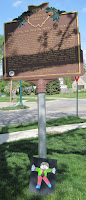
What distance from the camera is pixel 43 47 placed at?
4.60 metres

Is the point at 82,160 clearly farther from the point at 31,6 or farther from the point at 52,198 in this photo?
the point at 31,6

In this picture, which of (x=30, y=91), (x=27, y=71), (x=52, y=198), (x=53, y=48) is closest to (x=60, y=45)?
(x=53, y=48)

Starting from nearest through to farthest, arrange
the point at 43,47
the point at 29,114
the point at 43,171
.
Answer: the point at 43,171 < the point at 43,47 < the point at 29,114

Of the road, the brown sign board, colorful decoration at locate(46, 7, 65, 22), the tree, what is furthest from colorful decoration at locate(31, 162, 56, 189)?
the tree

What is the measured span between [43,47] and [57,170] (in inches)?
103

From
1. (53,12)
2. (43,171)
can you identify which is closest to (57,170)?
(43,171)

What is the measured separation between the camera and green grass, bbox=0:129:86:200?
4.02 metres

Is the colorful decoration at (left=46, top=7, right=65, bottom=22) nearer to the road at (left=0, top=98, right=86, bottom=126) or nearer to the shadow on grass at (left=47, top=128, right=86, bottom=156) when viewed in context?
the shadow on grass at (left=47, top=128, right=86, bottom=156)

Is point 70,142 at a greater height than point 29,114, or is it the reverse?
point 70,142

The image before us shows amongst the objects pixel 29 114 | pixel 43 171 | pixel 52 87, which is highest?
pixel 52 87

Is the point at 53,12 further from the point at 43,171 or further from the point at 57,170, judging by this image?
the point at 57,170

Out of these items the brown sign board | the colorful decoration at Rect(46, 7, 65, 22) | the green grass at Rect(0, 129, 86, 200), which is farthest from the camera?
the brown sign board

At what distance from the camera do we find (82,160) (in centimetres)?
→ 580

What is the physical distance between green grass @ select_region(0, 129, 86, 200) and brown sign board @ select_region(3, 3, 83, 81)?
6.56 feet
